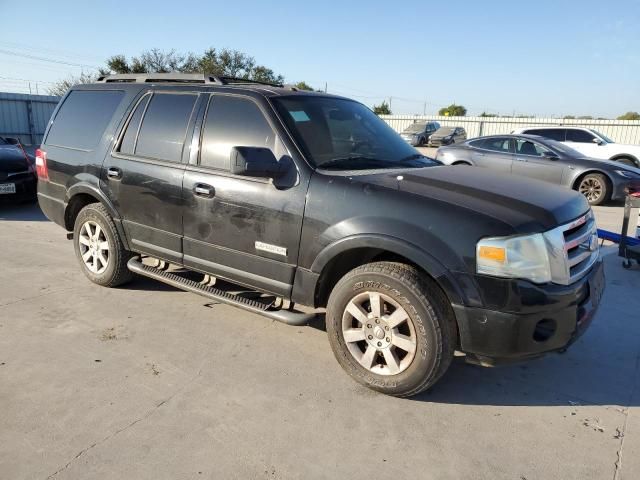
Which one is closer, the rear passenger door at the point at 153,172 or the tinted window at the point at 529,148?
the rear passenger door at the point at 153,172

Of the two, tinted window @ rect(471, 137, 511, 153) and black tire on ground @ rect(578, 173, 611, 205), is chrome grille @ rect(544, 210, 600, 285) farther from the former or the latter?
tinted window @ rect(471, 137, 511, 153)

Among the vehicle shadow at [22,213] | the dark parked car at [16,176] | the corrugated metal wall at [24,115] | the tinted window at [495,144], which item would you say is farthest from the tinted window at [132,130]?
the corrugated metal wall at [24,115]

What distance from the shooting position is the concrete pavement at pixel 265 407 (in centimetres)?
252

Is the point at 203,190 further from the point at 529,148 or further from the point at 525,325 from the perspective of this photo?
the point at 529,148

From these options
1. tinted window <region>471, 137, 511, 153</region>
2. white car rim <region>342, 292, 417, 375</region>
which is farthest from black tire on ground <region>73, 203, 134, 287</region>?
tinted window <region>471, 137, 511, 153</region>

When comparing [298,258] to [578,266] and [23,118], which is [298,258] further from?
[23,118]

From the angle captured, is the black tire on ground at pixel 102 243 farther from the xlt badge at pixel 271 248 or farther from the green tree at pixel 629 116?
the green tree at pixel 629 116

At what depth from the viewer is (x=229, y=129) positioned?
3832 millimetres

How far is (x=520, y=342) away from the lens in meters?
2.77

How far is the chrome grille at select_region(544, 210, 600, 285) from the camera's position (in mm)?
2799

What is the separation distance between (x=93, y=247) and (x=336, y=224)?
2.91 m

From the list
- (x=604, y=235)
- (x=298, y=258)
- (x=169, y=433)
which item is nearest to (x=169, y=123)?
(x=298, y=258)

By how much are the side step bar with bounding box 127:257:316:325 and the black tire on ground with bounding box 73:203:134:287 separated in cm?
17

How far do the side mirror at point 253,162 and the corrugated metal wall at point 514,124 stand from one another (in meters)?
26.9
